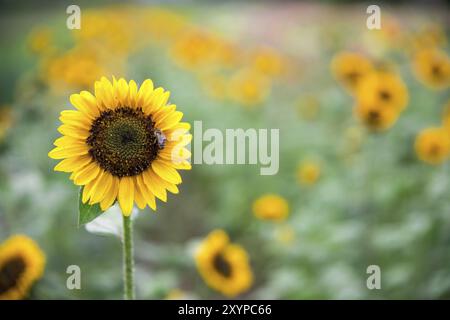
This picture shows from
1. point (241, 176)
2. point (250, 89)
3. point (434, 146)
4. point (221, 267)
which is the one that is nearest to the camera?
point (221, 267)

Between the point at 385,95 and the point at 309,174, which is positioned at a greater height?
the point at 385,95

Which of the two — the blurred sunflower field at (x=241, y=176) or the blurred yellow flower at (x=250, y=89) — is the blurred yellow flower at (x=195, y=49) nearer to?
the blurred sunflower field at (x=241, y=176)

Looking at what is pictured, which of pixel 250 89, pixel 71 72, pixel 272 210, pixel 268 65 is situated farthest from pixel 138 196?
pixel 268 65

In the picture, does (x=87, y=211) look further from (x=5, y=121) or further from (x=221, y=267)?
(x=5, y=121)

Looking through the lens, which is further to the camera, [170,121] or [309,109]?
[309,109]

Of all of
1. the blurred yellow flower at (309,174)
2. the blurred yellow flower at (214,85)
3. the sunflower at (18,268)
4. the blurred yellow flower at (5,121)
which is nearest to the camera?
the sunflower at (18,268)

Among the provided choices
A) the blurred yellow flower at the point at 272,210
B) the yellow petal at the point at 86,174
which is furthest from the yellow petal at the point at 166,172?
the blurred yellow flower at the point at 272,210

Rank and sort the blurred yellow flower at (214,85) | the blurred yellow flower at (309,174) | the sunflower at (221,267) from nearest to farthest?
the sunflower at (221,267)
the blurred yellow flower at (309,174)
the blurred yellow flower at (214,85)
